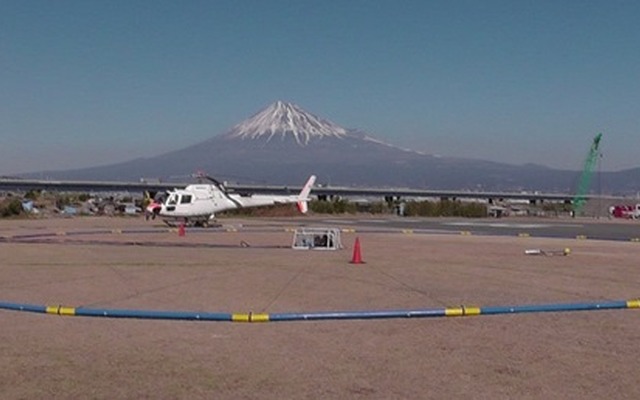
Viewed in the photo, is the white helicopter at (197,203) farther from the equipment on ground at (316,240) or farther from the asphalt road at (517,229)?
the equipment on ground at (316,240)

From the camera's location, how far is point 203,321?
12867mm

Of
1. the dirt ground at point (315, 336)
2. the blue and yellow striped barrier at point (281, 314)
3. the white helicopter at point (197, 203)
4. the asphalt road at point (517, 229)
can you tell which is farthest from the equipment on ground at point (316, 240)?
the asphalt road at point (517, 229)

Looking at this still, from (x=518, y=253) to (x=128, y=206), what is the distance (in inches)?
2510

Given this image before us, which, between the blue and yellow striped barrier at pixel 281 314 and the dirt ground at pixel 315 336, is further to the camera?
the blue and yellow striped barrier at pixel 281 314

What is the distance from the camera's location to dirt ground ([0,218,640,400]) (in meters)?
8.76

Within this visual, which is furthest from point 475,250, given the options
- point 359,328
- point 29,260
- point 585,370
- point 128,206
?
point 128,206

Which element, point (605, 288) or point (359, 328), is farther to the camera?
point (605, 288)

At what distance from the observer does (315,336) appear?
11.7 meters

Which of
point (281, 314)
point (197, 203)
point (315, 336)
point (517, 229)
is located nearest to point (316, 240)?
point (197, 203)

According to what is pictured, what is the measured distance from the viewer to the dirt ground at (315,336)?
876 cm

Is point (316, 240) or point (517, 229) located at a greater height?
point (316, 240)

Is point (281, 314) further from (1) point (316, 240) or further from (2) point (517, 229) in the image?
(2) point (517, 229)

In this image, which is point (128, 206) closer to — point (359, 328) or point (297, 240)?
point (297, 240)

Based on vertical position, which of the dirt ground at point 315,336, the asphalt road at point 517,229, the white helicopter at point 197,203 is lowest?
the asphalt road at point 517,229
